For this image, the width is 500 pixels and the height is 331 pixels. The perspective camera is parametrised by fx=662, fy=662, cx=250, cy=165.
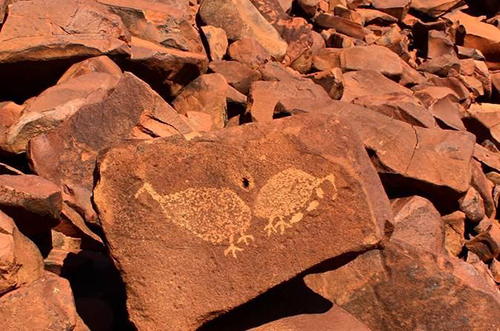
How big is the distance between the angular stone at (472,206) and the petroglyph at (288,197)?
2.11 m

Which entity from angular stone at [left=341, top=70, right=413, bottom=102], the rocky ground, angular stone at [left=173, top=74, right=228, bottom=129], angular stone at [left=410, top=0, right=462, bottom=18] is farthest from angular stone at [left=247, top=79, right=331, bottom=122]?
angular stone at [left=410, top=0, right=462, bottom=18]

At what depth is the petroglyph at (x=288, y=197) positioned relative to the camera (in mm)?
2393

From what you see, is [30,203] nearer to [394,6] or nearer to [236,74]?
[236,74]

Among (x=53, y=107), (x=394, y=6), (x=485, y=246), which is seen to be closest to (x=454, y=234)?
(x=485, y=246)

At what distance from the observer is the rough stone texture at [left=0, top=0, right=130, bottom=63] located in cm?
383

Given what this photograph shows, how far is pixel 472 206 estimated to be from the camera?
4.26 metres

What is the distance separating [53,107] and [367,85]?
2972 millimetres

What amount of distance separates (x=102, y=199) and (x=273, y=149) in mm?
648

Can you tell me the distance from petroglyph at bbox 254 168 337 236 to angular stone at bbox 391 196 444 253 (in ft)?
4.04

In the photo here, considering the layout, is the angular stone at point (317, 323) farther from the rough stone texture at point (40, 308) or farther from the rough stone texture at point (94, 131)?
the rough stone texture at point (94, 131)

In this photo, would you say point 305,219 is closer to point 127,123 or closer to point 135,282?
point 135,282

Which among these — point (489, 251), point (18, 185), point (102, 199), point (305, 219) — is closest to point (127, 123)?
point (18, 185)

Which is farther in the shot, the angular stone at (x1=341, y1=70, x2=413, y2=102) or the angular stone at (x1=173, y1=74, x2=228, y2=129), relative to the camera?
the angular stone at (x1=341, y1=70, x2=413, y2=102)

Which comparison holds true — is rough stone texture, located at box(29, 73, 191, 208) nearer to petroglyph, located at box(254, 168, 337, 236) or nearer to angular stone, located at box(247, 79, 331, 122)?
angular stone, located at box(247, 79, 331, 122)
